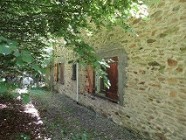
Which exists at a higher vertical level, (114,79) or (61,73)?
(61,73)

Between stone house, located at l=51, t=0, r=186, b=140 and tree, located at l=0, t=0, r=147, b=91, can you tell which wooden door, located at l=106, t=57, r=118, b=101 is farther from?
tree, located at l=0, t=0, r=147, b=91

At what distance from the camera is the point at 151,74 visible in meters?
5.93

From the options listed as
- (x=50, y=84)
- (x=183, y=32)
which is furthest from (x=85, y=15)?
(x=50, y=84)

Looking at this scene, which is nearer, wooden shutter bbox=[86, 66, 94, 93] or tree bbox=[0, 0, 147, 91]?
tree bbox=[0, 0, 147, 91]

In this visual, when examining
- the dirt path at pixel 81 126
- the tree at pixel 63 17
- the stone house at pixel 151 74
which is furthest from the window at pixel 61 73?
the tree at pixel 63 17

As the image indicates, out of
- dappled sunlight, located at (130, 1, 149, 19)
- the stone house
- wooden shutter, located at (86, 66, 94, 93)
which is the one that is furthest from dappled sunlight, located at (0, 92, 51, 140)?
dappled sunlight, located at (130, 1, 149, 19)

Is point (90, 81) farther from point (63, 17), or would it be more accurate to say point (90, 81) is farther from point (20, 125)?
point (63, 17)

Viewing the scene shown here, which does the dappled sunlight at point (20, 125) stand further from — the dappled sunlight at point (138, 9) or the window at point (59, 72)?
the window at point (59, 72)

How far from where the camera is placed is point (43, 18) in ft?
14.7

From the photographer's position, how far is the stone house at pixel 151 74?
5.07 m

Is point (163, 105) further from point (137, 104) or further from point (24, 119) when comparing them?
point (24, 119)

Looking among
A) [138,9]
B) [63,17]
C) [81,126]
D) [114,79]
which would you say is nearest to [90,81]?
[114,79]

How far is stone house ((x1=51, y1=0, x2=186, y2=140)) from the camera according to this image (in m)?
5.07

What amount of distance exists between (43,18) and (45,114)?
543cm
